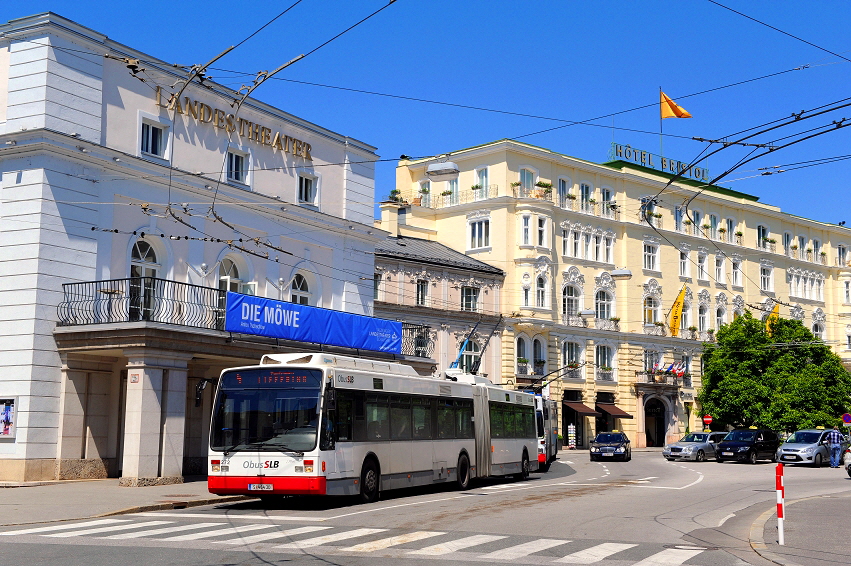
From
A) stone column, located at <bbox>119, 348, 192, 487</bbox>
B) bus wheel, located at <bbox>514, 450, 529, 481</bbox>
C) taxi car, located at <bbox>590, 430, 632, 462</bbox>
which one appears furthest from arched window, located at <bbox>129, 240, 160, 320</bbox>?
taxi car, located at <bbox>590, 430, 632, 462</bbox>

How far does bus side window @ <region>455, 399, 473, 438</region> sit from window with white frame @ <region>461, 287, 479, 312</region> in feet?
103

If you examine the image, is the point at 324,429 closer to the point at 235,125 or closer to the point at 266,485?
the point at 266,485

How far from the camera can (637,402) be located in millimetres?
66312

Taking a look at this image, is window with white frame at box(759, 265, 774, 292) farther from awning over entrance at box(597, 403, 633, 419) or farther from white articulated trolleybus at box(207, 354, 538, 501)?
white articulated trolleybus at box(207, 354, 538, 501)

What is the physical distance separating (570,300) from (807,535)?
4834 cm

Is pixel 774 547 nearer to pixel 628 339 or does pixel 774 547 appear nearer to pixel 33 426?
pixel 33 426

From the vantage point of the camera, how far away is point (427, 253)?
57.9 metres

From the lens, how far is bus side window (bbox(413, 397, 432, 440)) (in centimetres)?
2322

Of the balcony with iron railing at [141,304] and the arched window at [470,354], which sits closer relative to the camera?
the balcony with iron railing at [141,304]

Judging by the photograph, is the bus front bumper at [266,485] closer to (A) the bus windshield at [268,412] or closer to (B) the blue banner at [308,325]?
(A) the bus windshield at [268,412]

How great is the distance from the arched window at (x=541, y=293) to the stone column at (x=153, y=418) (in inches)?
1473

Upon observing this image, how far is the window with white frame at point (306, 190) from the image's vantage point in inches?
1329

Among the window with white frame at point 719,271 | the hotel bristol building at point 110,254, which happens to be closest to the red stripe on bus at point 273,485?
the hotel bristol building at point 110,254

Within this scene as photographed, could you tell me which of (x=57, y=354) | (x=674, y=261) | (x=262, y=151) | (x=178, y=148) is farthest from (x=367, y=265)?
(x=674, y=261)
